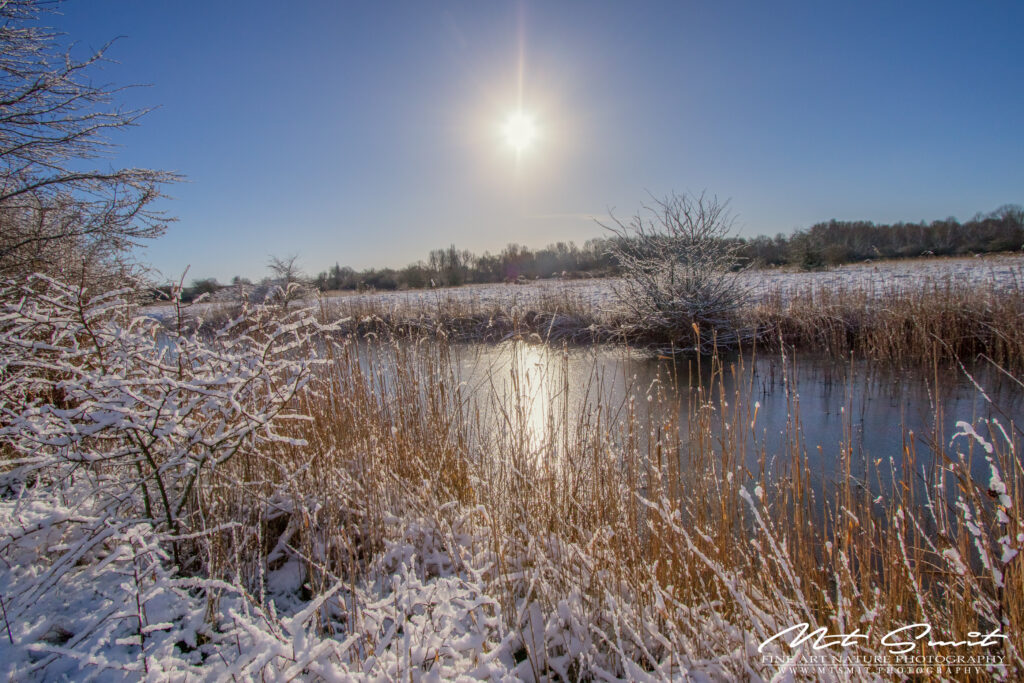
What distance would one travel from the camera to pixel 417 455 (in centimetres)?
286

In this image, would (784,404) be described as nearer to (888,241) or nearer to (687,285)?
(687,285)

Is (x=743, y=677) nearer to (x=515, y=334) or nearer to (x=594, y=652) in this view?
(x=594, y=652)

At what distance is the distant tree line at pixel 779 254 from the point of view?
16.2m

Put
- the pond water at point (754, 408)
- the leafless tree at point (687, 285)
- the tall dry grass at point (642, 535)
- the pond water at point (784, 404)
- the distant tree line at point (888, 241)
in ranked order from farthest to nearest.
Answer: the distant tree line at point (888, 241) → the leafless tree at point (687, 285) → the pond water at point (784, 404) → the pond water at point (754, 408) → the tall dry grass at point (642, 535)

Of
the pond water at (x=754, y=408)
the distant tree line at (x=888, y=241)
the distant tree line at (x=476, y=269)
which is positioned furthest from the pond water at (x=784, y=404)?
the distant tree line at (x=476, y=269)

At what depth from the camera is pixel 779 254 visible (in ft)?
68.4

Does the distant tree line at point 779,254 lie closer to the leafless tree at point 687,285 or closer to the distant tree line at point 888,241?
the distant tree line at point 888,241

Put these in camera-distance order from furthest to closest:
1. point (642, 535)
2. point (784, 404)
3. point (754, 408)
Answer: point (784, 404)
point (642, 535)
point (754, 408)

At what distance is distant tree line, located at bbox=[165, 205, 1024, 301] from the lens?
16.2m

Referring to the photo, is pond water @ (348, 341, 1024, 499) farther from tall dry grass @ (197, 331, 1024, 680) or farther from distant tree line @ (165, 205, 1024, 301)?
distant tree line @ (165, 205, 1024, 301)

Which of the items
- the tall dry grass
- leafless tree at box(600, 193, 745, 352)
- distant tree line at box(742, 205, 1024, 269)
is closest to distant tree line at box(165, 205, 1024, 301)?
distant tree line at box(742, 205, 1024, 269)

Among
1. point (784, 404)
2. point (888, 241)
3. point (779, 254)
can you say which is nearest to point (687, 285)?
point (784, 404)

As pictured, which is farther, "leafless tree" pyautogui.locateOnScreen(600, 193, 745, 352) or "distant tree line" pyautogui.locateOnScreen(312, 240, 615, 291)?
"distant tree line" pyautogui.locateOnScreen(312, 240, 615, 291)

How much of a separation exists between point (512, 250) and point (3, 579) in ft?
87.3
